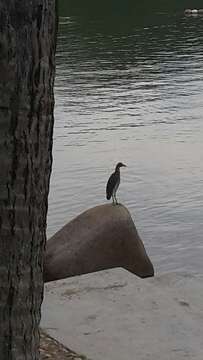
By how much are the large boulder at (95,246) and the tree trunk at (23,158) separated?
659 cm

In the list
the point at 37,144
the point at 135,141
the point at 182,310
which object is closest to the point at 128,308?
the point at 182,310

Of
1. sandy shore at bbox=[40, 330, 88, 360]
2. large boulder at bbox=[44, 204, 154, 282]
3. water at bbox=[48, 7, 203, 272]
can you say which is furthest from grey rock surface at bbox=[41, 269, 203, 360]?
water at bbox=[48, 7, 203, 272]

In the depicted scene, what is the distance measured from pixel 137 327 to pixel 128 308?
0.52m

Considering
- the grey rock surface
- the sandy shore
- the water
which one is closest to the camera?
the sandy shore

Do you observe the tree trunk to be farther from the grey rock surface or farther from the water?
the water

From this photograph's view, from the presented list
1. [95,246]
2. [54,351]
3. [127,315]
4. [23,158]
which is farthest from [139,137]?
[23,158]

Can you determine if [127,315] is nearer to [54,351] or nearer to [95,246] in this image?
[54,351]

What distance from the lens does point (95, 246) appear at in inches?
399

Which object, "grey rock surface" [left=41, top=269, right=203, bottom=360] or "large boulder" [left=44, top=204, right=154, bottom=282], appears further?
"large boulder" [left=44, top=204, right=154, bottom=282]

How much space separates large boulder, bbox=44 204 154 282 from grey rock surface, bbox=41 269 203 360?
3.52 ft

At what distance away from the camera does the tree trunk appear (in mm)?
3014

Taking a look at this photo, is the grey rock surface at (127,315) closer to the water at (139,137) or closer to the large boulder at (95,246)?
the large boulder at (95,246)

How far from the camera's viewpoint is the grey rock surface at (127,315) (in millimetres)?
6770

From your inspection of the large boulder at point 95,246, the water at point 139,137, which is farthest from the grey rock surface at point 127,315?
the water at point 139,137
